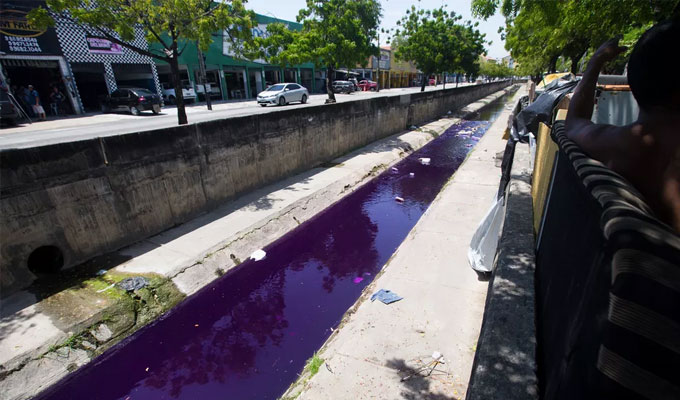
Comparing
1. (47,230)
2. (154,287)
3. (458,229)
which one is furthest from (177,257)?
(458,229)

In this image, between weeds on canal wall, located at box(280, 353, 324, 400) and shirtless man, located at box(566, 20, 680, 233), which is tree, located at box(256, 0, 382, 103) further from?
shirtless man, located at box(566, 20, 680, 233)

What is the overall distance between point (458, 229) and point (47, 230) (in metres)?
7.00

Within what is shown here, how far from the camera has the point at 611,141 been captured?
→ 4.69 ft

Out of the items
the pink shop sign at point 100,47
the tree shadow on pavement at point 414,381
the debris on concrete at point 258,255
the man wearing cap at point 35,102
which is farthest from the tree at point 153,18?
the pink shop sign at point 100,47

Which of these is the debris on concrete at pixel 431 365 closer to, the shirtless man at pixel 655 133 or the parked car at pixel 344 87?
the shirtless man at pixel 655 133

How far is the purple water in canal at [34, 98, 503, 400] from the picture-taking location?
382cm

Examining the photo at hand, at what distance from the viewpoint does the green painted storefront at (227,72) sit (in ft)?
83.4

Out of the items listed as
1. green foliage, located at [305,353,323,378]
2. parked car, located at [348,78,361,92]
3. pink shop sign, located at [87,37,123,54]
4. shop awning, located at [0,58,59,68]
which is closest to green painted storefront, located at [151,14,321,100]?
pink shop sign, located at [87,37,123,54]

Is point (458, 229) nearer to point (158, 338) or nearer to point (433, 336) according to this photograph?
point (433, 336)

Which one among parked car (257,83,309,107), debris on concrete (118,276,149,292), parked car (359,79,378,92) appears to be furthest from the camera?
parked car (359,79,378,92)

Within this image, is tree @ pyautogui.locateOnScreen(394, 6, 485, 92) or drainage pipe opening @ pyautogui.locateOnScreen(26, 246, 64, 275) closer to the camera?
drainage pipe opening @ pyautogui.locateOnScreen(26, 246, 64, 275)

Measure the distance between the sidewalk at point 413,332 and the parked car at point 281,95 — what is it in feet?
60.8

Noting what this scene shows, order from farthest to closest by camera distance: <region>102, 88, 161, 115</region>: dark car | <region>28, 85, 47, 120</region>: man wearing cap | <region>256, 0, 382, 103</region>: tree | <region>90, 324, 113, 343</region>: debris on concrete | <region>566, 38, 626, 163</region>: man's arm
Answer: <region>102, 88, 161, 115</region>: dark car → <region>28, 85, 47, 120</region>: man wearing cap → <region>256, 0, 382, 103</region>: tree → <region>90, 324, 113, 343</region>: debris on concrete → <region>566, 38, 626, 163</region>: man's arm

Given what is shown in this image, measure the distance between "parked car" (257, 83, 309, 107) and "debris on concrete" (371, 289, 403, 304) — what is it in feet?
65.3
